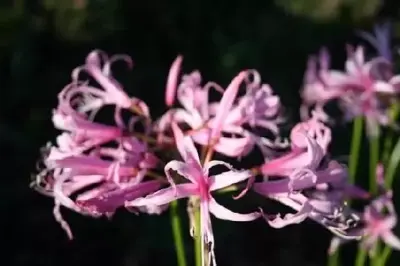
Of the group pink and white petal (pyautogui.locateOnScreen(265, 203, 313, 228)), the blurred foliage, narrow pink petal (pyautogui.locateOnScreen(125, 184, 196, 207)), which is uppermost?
narrow pink petal (pyautogui.locateOnScreen(125, 184, 196, 207))

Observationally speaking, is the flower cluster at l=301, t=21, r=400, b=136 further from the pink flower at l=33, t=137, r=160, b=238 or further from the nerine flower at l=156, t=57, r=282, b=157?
the pink flower at l=33, t=137, r=160, b=238

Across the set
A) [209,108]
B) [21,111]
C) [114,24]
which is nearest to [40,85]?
[21,111]

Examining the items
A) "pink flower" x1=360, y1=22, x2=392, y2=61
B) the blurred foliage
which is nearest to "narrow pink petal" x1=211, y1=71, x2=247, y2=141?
"pink flower" x1=360, y1=22, x2=392, y2=61

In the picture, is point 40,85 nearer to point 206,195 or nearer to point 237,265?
point 237,265

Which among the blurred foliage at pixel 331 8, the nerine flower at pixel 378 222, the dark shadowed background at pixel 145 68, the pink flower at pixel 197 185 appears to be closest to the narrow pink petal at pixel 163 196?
the pink flower at pixel 197 185

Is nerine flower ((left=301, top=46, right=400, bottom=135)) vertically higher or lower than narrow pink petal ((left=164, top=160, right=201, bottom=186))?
lower

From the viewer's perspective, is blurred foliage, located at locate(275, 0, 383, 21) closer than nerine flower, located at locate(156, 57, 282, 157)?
No

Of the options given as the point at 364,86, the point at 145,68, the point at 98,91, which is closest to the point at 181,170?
the point at 98,91
